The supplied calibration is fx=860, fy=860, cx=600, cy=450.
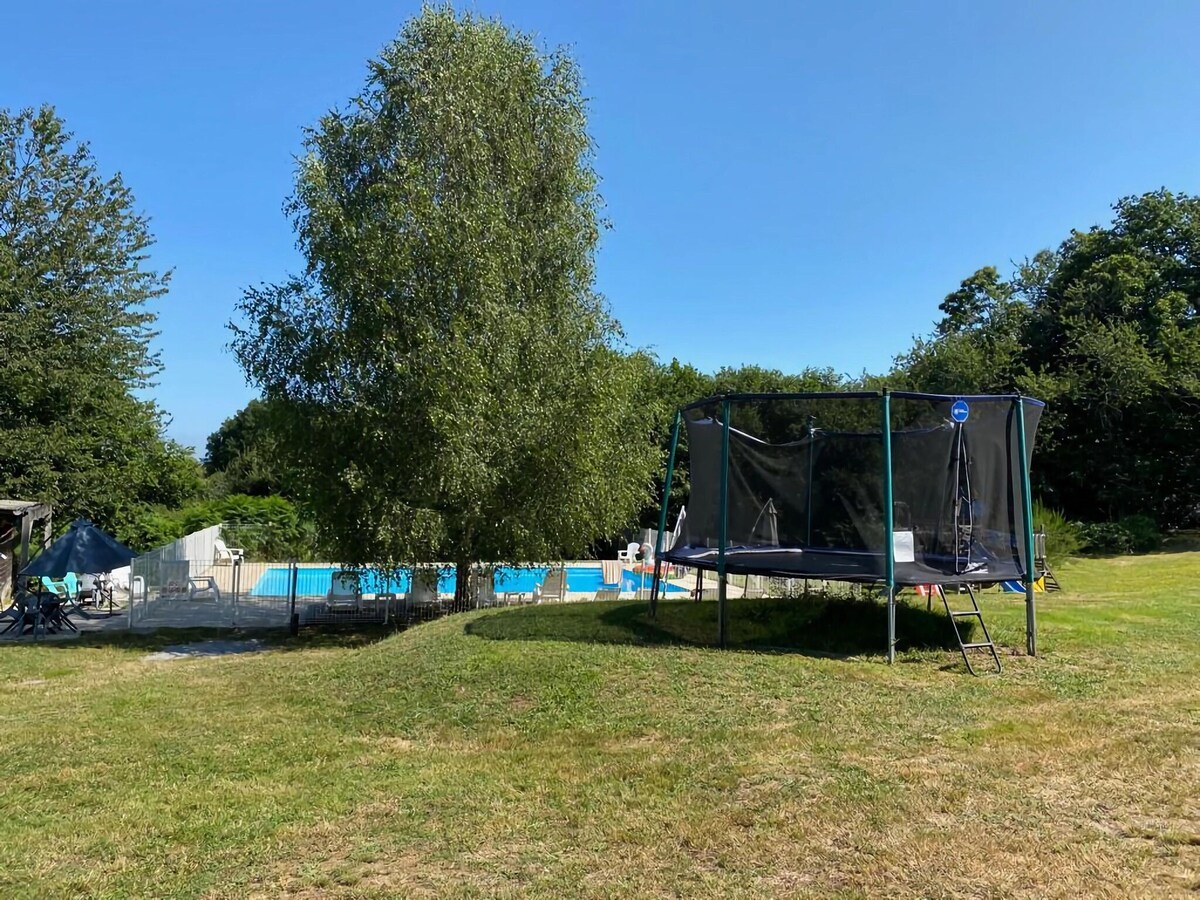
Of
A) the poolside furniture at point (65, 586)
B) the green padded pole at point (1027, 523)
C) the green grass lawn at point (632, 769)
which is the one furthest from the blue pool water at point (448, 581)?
the green padded pole at point (1027, 523)

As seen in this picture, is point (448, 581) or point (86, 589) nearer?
point (448, 581)

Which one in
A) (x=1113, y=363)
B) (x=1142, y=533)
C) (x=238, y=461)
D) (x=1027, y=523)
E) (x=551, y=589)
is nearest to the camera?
(x=1027, y=523)

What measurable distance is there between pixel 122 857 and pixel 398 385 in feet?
36.8

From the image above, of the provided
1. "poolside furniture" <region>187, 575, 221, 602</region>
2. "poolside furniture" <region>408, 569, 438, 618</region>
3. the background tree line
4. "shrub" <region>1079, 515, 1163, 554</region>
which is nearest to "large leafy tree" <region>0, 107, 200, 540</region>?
the background tree line

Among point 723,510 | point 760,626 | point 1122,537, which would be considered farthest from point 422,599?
point 1122,537

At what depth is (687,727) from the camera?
21.1ft

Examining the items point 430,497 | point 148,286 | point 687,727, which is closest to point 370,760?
point 687,727

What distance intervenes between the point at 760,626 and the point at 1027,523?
308 centimetres

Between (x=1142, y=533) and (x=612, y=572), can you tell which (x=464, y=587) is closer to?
(x=612, y=572)

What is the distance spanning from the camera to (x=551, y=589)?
17.8 m

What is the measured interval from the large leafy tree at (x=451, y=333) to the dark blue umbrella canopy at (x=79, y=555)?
4436 millimetres

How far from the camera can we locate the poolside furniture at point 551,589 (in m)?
17.6

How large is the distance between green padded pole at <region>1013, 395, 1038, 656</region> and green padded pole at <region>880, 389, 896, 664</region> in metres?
1.38

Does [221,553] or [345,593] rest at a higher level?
[221,553]
